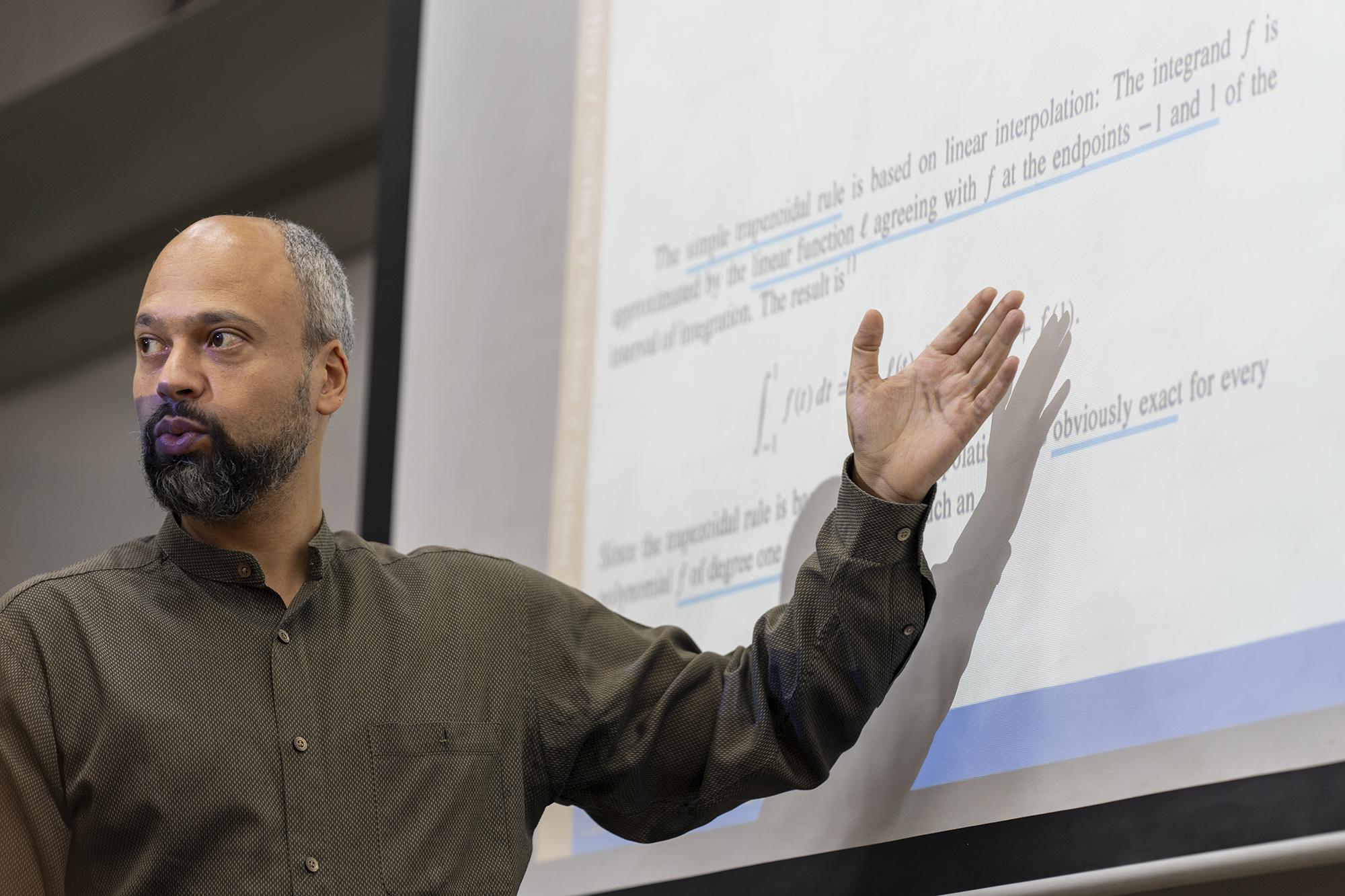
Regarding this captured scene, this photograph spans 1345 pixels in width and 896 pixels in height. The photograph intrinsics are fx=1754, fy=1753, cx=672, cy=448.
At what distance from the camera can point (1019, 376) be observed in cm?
190

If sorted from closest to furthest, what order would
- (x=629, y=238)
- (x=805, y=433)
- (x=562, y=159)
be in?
(x=805, y=433) → (x=629, y=238) → (x=562, y=159)

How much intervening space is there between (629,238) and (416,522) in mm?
689

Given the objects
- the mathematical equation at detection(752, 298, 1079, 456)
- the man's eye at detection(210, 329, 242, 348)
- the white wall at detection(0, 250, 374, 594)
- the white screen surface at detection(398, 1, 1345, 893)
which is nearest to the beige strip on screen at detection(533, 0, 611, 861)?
the white screen surface at detection(398, 1, 1345, 893)

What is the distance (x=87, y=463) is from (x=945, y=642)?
297 cm

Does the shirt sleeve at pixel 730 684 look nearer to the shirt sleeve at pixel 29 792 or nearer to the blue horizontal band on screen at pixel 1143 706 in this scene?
the blue horizontal band on screen at pixel 1143 706

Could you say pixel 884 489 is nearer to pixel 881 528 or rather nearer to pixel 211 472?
pixel 881 528

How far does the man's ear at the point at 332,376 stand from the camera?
2.01 m

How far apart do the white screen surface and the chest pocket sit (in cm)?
39

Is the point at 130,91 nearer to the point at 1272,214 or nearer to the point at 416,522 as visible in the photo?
the point at 416,522

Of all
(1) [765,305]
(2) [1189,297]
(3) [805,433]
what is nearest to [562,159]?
A: (1) [765,305]

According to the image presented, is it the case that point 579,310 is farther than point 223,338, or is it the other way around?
point 579,310

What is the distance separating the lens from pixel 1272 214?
1665 millimetres

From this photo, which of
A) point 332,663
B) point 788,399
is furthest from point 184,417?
point 788,399

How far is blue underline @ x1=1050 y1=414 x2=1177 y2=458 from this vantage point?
1.74m
